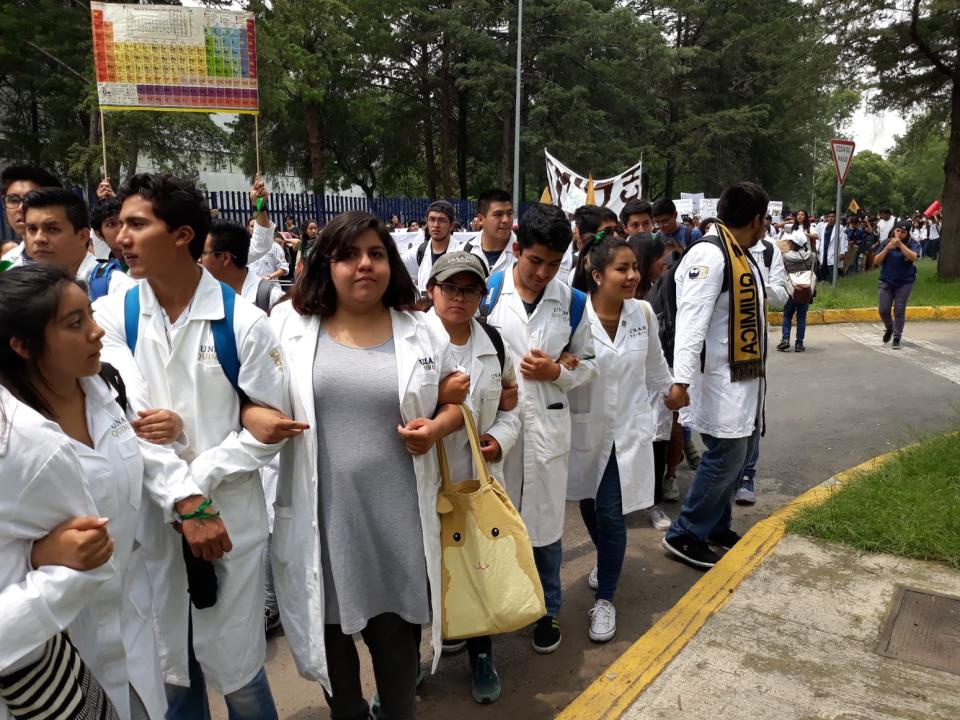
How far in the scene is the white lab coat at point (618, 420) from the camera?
3545mm

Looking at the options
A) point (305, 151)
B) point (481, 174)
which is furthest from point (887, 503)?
point (481, 174)

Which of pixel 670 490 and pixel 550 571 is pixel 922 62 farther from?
pixel 550 571

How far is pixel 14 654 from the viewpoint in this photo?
59.7 inches

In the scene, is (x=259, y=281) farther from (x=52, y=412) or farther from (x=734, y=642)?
(x=734, y=642)

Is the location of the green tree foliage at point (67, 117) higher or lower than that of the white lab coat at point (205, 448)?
higher

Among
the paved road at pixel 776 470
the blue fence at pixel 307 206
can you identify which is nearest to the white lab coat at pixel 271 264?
the blue fence at pixel 307 206

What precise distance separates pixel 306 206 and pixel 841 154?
10.8m

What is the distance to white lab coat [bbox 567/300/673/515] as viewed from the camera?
3.54m

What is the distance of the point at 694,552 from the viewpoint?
13.9 ft

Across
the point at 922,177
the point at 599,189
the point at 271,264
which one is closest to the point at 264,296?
the point at 271,264

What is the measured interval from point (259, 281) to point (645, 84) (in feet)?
88.1

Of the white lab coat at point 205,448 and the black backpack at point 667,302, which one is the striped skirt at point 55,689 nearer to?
the white lab coat at point 205,448

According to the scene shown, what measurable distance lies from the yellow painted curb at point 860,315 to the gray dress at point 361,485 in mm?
11402

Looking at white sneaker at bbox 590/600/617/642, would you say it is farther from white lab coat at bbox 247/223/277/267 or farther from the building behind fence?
the building behind fence
